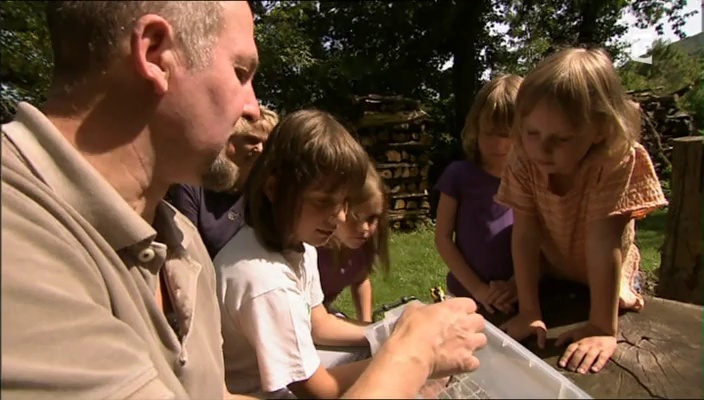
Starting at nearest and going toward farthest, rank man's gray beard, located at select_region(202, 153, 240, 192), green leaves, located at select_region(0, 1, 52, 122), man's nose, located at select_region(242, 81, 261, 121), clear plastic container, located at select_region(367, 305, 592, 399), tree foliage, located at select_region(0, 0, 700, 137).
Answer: clear plastic container, located at select_region(367, 305, 592, 399)
man's nose, located at select_region(242, 81, 261, 121)
man's gray beard, located at select_region(202, 153, 240, 192)
green leaves, located at select_region(0, 1, 52, 122)
tree foliage, located at select_region(0, 0, 700, 137)

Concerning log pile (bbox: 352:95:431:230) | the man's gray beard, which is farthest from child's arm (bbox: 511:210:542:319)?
log pile (bbox: 352:95:431:230)

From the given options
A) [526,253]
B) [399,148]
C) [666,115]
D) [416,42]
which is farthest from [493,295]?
[416,42]

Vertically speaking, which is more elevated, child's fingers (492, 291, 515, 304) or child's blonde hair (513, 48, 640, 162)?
child's blonde hair (513, 48, 640, 162)

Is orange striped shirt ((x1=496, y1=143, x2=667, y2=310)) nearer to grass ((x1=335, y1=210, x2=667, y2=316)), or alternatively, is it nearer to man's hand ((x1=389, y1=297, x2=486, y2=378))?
man's hand ((x1=389, y1=297, x2=486, y2=378))

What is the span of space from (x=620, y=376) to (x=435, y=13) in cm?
1245

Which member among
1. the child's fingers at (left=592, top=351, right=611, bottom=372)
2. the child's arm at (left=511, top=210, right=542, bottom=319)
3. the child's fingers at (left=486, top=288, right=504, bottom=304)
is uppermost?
the child's arm at (left=511, top=210, right=542, bottom=319)

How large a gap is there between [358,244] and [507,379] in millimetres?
1843

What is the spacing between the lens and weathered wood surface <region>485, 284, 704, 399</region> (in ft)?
3.59

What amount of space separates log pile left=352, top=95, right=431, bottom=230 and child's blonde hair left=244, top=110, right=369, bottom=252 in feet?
22.0

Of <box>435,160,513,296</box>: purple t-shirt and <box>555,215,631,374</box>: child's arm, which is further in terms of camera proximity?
<box>435,160,513,296</box>: purple t-shirt

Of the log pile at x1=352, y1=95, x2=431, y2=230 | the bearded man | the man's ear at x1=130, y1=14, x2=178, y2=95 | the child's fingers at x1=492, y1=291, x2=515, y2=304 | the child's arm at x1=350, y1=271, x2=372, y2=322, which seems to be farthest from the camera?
the log pile at x1=352, y1=95, x2=431, y2=230

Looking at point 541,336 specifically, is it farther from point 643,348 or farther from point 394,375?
point 394,375

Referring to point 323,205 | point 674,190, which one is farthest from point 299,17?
point 323,205

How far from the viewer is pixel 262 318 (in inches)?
58.8
